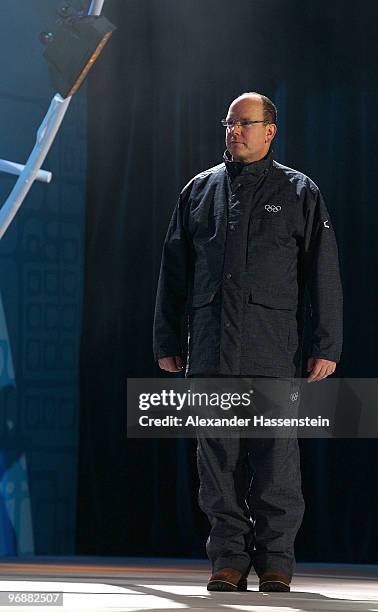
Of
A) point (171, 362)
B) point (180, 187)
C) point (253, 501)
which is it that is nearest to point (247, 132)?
point (171, 362)

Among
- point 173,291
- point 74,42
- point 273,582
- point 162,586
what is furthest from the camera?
point 74,42

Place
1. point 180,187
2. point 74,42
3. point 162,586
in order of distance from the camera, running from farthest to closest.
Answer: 1. point 180,187
2. point 74,42
3. point 162,586

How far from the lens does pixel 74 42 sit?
3719mm

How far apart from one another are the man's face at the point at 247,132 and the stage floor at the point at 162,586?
924 mm

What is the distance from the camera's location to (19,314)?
13.2ft

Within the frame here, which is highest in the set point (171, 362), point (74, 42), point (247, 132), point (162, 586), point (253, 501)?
point (74, 42)

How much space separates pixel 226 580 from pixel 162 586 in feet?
1.28

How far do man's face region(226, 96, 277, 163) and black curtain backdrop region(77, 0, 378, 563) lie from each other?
1.52 m

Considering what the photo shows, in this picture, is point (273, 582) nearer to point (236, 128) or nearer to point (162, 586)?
point (162, 586)

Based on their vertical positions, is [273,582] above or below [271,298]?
below

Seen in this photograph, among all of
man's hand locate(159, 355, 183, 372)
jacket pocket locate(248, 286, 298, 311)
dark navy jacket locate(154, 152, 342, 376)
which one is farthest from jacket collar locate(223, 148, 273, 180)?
man's hand locate(159, 355, 183, 372)

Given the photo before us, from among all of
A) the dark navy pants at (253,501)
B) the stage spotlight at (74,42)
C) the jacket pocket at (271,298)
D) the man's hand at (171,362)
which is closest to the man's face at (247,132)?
the jacket pocket at (271,298)

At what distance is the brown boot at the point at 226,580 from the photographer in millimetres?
2455

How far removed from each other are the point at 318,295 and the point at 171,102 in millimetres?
1810
